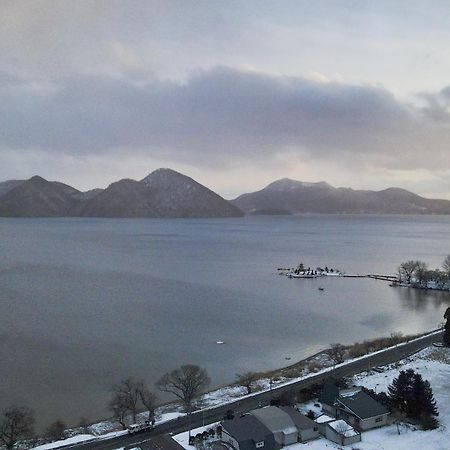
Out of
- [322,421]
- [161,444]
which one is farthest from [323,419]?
[161,444]

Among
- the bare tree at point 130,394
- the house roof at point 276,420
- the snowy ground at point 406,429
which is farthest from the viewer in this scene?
the bare tree at point 130,394

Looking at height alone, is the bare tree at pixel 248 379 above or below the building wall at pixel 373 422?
below

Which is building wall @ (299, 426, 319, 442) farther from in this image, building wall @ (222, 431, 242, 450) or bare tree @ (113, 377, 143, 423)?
bare tree @ (113, 377, 143, 423)

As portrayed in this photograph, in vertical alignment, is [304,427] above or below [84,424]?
above

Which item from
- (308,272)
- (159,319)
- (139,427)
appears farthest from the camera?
(308,272)

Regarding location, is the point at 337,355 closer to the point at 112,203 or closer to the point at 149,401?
the point at 149,401

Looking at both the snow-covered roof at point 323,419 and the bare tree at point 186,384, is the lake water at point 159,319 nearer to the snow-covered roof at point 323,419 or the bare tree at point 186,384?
the bare tree at point 186,384

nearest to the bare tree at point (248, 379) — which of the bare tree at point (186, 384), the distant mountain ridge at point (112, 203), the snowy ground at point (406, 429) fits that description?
the bare tree at point (186, 384)
